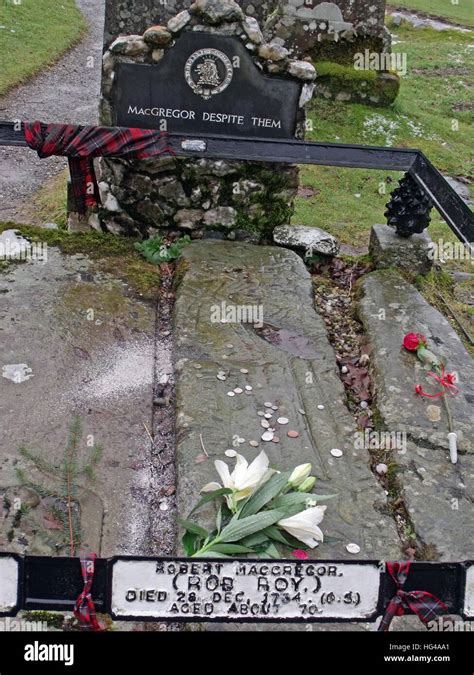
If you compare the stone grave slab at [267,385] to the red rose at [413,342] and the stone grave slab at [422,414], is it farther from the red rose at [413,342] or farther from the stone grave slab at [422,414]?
the red rose at [413,342]

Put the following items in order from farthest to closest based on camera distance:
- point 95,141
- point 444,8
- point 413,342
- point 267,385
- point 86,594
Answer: point 444,8, point 95,141, point 413,342, point 267,385, point 86,594

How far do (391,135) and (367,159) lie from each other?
5.46m

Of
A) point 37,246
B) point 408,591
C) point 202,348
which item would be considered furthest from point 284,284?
point 408,591

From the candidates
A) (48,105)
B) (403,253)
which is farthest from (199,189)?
(48,105)

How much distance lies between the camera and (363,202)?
31.8ft

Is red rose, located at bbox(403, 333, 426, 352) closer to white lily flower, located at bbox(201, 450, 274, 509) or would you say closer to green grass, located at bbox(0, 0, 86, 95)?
white lily flower, located at bbox(201, 450, 274, 509)

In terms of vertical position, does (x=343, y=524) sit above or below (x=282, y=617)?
below

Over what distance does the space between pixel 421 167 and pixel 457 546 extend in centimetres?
356

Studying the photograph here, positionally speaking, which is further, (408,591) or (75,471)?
(75,471)

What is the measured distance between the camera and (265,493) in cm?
384

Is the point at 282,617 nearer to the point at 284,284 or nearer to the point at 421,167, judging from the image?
the point at 284,284

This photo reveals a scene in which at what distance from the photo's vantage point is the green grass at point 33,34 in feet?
42.4

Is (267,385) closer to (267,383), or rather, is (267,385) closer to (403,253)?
(267,383)

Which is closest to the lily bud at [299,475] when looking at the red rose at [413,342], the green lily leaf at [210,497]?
the green lily leaf at [210,497]
